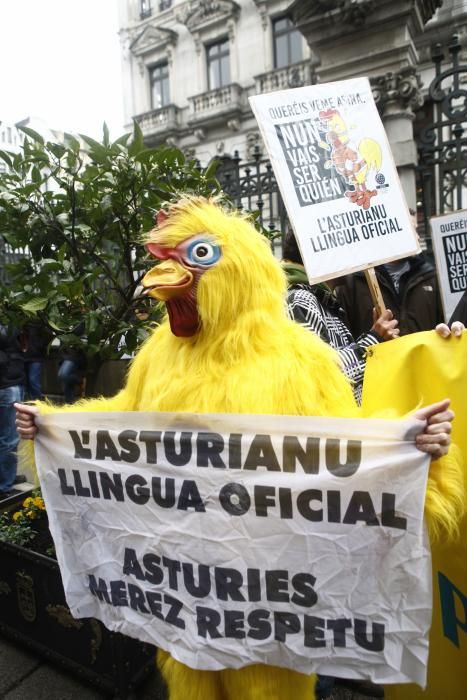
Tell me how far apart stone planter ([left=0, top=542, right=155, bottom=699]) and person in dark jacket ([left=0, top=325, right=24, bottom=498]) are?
82.9 inches

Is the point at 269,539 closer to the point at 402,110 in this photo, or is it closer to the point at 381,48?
the point at 402,110

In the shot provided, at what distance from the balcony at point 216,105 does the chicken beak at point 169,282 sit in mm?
21074

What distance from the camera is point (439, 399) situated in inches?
62.2

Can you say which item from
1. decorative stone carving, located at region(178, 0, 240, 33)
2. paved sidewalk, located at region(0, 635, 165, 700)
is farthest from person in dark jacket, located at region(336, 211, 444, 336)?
decorative stone carving, located at region(178, 0, 240, 33)

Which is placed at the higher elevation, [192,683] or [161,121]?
[161,121]

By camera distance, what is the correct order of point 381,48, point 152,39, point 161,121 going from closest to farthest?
point 381,48 → point 161,121 → point 152,39

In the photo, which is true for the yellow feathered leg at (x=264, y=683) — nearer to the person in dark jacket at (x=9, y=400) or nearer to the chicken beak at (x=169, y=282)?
the chicken beak at (x=169, y=282)

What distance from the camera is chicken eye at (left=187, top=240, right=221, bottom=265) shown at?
4.75 ft

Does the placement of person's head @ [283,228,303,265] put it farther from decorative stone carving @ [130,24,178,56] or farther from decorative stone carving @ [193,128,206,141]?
decorative stone carving @ [130,24,178,56]

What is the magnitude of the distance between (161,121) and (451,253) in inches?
915

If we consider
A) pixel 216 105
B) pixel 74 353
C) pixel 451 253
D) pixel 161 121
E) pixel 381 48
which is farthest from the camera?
pixel 161 121

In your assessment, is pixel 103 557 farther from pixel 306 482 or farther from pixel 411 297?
pixel 411 297

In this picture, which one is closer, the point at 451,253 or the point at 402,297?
the point at 451,253

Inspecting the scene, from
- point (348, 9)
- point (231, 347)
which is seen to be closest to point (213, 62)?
point (348, 9)
